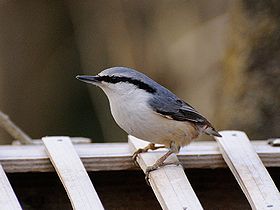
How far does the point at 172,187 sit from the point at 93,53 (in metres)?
6.01

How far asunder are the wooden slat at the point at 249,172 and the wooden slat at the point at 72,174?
517mm

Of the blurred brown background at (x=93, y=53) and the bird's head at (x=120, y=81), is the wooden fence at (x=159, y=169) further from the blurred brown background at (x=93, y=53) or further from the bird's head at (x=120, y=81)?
the blurred brown background at (x=93, y=53)

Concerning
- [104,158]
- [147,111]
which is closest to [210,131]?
[147,111]

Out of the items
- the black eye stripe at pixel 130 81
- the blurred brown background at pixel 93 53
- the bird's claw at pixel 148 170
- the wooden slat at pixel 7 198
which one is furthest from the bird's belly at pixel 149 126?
the blurred brown background at pixel 93 53

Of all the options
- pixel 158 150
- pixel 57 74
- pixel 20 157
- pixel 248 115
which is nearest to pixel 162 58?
pixel 57 74

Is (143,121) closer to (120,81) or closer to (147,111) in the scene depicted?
(147,111)

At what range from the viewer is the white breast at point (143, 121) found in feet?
11.5

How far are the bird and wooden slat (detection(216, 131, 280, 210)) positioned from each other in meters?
0.15

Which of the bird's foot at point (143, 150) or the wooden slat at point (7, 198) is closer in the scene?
the wooden slat at point (7, 198)

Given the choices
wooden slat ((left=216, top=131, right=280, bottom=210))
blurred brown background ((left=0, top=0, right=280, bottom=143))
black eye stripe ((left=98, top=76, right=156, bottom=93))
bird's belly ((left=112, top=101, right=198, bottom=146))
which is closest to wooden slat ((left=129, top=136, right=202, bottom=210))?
wooden slat ((left=216, top=131, right=280, bottom=210))

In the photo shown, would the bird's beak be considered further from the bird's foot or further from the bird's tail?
the bird's tail

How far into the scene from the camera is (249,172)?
298cm

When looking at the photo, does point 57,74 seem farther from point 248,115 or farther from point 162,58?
point 248,115

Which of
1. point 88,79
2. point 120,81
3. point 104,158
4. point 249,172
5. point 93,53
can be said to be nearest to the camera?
point 249,172
